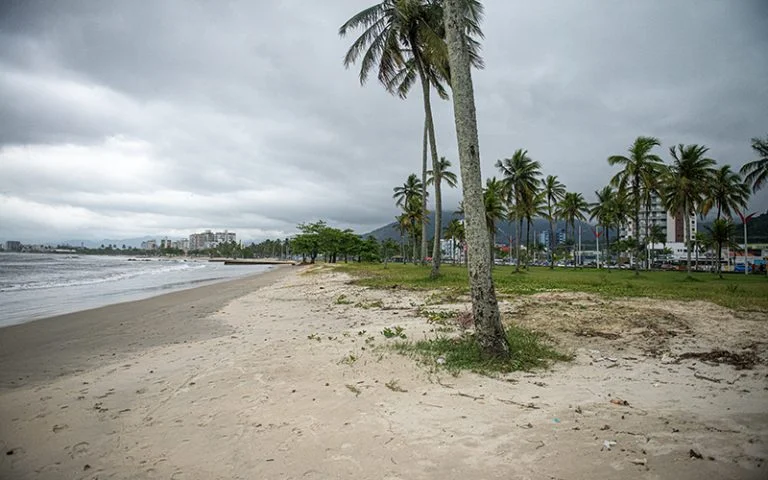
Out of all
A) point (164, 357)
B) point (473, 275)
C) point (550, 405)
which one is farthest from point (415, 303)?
point (550, 405)

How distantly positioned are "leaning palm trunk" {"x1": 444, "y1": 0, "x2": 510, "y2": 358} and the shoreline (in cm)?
578

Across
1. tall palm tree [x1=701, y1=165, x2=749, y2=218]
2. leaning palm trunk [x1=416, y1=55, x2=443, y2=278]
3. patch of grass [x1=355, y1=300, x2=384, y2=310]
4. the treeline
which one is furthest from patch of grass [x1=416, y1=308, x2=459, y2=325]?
the treeline

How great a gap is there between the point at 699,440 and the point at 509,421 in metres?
1.50

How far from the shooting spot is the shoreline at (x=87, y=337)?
6230 mm

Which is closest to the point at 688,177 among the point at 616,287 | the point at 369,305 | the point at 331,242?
the point at 616,287

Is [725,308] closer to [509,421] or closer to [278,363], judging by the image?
[509,421]

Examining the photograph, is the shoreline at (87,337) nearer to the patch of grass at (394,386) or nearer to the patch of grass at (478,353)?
the patch of grass at (478,353)

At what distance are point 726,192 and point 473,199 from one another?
4412 centimetres

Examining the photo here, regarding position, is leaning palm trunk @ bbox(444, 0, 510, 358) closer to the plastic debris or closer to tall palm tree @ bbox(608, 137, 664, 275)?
the plastic debris

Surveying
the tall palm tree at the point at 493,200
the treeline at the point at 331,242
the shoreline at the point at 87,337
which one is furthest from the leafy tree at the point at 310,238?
the shoreline at the point at 87,337

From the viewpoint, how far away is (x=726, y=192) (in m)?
36.4

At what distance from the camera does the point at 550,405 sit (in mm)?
3992

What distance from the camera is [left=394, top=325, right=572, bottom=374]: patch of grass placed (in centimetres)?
525

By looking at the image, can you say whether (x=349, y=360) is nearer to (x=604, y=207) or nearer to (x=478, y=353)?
(x=478, y=353)
